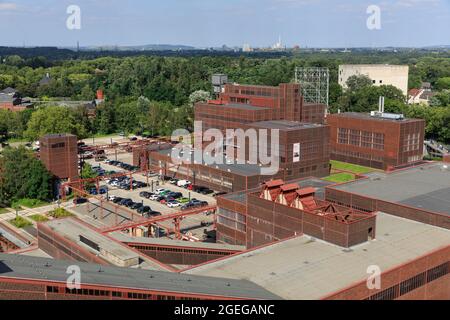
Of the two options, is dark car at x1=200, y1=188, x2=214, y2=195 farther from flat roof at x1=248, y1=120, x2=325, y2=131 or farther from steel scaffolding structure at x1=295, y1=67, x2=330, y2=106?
steel scaffolding structure at x1=295, y1=67, x2=330, y2=106

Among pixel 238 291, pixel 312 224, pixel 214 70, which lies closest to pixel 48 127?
pixel 312 224

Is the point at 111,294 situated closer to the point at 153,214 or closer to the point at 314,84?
the point at 153,214

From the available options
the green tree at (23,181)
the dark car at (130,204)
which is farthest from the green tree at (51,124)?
the dark car at (130,204)

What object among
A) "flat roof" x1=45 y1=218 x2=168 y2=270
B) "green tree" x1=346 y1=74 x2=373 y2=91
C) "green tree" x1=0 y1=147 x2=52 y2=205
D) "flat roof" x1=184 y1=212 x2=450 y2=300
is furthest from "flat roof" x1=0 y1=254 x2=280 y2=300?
"green tree" x1=346 y1=74 x2=373 y2=91

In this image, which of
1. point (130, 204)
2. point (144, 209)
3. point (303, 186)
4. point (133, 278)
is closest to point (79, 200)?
point (130, 204)

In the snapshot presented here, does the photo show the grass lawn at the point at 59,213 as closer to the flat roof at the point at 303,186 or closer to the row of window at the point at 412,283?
the flat roof at the point at 303,186

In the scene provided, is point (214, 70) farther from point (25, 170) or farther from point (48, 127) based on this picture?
point (25, 170)
